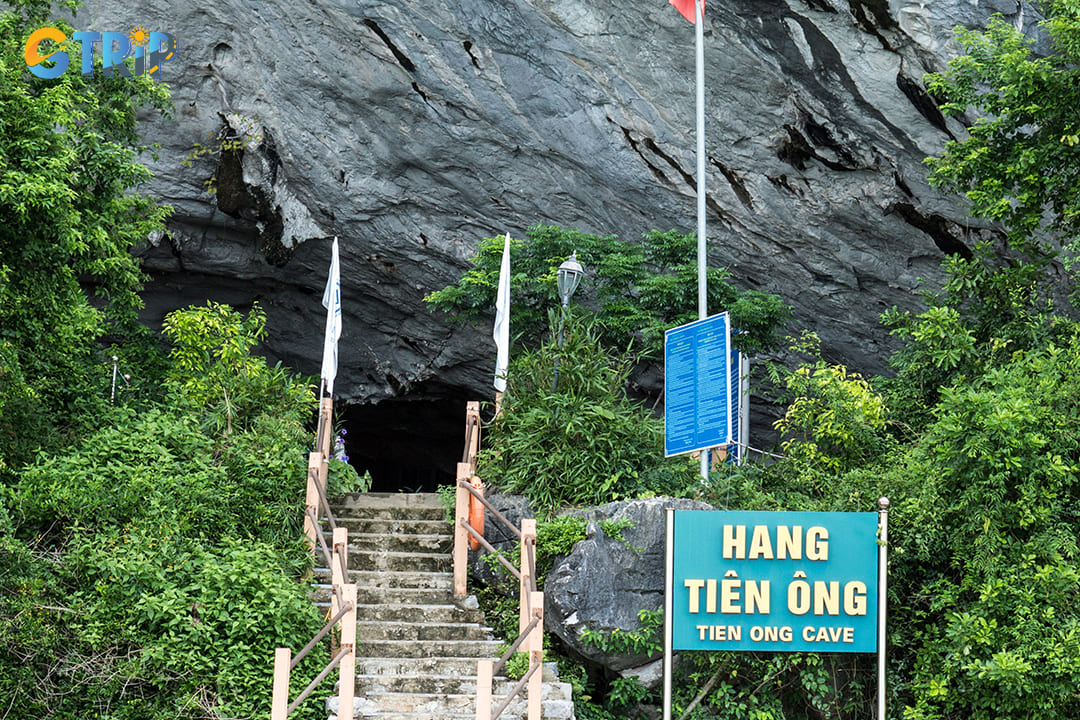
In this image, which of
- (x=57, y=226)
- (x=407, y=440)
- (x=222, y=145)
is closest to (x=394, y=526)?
(x=57, y=226)

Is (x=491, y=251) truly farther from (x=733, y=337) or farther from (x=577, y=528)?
(x=577, y=528)

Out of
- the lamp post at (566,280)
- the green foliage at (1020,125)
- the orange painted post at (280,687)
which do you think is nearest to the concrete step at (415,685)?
the orange painted post at (280,687)

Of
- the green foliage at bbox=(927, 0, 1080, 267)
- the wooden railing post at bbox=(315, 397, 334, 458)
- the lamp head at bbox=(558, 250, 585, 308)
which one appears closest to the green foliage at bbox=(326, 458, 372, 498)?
the wooden railing post at bbox=(315, 397, 334, 458)

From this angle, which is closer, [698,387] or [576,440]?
A: [698,387]

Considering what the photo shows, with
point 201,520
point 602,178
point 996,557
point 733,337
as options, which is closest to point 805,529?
point 996,557

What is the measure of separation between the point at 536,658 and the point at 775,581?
2022mm

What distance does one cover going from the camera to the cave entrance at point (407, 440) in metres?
17.4

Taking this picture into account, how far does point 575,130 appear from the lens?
13281mm

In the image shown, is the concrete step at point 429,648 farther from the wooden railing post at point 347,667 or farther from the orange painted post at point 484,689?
the orange painted post at point 484,689

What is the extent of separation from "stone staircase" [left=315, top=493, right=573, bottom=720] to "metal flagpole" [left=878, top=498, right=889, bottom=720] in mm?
2331

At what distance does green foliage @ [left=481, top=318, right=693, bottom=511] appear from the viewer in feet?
30.8

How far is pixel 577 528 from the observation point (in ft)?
28.7

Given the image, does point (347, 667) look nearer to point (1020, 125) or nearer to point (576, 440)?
point (576, 440)

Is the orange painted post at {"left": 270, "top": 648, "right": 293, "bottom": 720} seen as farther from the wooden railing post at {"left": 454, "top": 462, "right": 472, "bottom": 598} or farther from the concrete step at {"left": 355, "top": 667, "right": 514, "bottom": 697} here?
the wooden railing post at {"left": 454, "top": 462, "right": 472, "bottom": 598}
